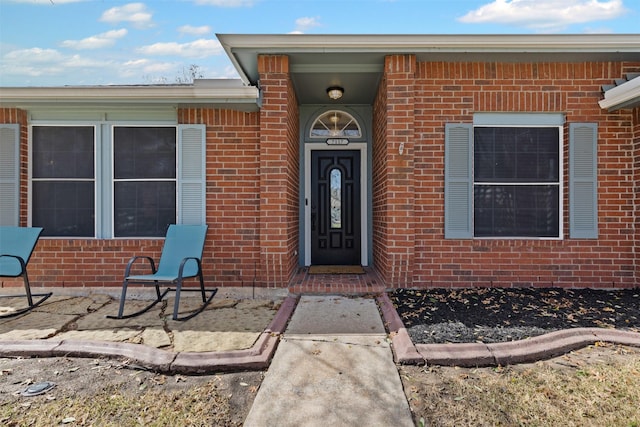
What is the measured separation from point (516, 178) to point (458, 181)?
82 centimetres

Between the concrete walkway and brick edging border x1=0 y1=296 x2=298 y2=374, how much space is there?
0.14m

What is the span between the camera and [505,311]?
346 centimetres

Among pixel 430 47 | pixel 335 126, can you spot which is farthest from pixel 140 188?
pixel 430 47

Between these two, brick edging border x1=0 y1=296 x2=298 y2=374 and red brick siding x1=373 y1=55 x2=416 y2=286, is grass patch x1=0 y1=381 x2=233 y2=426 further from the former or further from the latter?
red brick siding x1=373 y1=55 x2=416 y2=286

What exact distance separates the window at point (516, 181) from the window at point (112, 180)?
4.18 metres

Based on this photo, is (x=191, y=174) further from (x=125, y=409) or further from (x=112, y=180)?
(x=125, y=409)

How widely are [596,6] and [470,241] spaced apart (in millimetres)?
4460

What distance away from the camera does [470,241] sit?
436 centimetres

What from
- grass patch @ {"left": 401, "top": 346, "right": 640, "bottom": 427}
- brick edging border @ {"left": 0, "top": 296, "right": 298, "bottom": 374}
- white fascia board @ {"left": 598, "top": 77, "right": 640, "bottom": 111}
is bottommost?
grass patch @ {"left": 401, "top": 346, "right": 640, "bottom": 427}

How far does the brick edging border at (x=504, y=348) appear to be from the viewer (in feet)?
8.13

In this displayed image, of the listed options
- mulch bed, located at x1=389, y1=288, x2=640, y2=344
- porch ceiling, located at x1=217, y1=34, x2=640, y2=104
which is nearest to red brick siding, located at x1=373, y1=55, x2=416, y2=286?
porch ceiling, located at x1=217, y1=34, x2=640, y2=104

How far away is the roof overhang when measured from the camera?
4066 millimetres

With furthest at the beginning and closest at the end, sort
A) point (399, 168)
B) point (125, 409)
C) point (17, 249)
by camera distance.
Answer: point (399, 168) < point (17, 249) < point (125, 409)

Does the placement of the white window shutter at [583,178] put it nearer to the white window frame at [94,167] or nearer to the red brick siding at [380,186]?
the red brick siding at [380,186]
